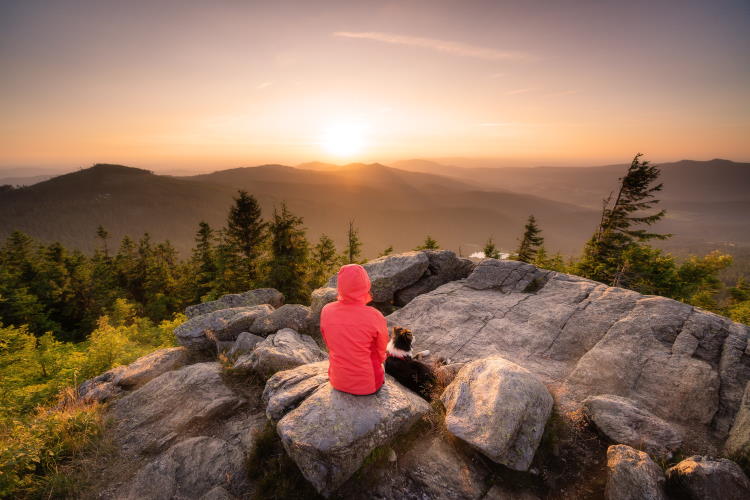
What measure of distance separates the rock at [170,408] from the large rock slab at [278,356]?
0.80 m

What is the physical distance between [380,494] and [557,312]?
8.57m

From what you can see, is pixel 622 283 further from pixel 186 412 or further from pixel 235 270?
pixel 235 270

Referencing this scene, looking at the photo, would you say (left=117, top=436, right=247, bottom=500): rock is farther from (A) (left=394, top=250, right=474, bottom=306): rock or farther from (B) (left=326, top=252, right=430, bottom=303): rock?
(A) (left=394, top=250, right=474, bottom=306): rock

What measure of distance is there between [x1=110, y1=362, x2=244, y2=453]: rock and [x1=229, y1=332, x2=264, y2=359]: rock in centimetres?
107

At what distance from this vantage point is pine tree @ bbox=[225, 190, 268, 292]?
31945 millimetres

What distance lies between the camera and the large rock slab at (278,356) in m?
8.05

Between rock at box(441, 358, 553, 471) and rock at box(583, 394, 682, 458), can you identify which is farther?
rock at box(583, 394, 682, 458)

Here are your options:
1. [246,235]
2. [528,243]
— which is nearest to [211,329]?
[246,235]

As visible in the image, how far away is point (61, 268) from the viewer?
3400 centimetres

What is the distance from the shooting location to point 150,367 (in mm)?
9375

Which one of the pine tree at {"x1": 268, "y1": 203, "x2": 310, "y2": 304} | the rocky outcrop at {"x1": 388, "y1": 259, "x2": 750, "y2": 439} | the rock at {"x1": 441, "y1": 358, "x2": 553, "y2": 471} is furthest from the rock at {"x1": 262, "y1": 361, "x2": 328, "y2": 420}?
the pine tree at {"x1": 268, "y1": 203, "x2": 310, "y2": 304}

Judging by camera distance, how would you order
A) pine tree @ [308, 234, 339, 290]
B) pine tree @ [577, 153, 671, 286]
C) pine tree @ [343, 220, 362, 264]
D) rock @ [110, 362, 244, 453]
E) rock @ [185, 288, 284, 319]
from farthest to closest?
pine tree @ [343, 220, 362, 264], pine tree @ [308, 234, 339, 290], pine tree @ [577, 153, 671, 286], rock @ [185, 288, 284, 319], rock @ [110, 362, 244, 453]

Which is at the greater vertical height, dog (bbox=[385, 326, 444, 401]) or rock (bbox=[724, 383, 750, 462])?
dog (bbox=[385, 326, 444, 401])

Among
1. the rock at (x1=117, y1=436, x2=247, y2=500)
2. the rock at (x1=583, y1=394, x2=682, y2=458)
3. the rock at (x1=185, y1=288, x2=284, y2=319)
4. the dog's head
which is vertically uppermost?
the dog's head
